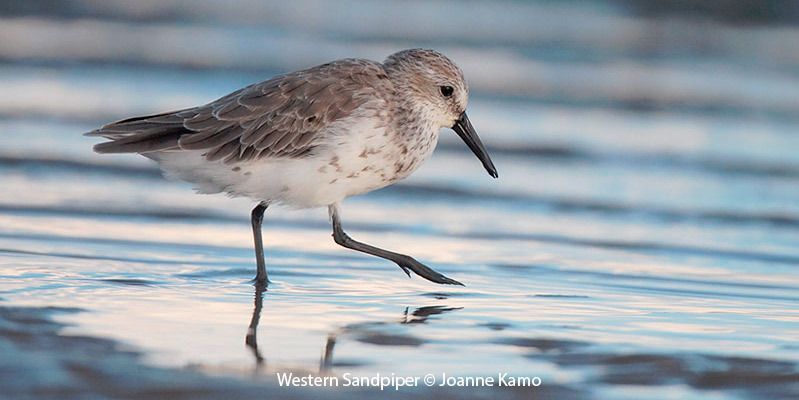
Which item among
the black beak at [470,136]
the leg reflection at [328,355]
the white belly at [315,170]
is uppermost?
the black beak at [470,136]

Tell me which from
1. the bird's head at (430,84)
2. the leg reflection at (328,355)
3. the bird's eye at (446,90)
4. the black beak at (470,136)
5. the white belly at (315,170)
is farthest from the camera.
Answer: the black beak at (470,136)

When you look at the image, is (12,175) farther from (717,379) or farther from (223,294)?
(717,379)

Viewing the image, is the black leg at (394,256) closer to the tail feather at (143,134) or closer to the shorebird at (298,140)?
the shorebird at (298,140)

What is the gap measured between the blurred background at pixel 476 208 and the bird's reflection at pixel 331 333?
26 millimetres

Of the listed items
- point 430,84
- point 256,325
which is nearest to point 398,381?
point 256,325

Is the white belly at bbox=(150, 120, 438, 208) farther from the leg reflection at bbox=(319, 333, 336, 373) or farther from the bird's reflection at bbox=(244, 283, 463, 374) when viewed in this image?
the leg reflection at bbox=(319, 333, 336, 373)

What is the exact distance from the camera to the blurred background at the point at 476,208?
5039 mm

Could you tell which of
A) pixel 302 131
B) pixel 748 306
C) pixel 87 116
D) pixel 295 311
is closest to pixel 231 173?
pixel 302 131

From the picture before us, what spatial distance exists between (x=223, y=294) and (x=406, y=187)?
3.14 metres

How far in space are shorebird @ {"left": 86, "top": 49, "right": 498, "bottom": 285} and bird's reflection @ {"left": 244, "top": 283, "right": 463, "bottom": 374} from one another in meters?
0.47

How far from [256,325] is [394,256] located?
1.31 m

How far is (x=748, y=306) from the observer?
20.0 ft

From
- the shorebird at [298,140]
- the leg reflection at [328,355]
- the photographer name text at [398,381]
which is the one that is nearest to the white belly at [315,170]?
the shorebird at [298,140]

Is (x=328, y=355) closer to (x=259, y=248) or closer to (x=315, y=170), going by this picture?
(x=315, y=170)
